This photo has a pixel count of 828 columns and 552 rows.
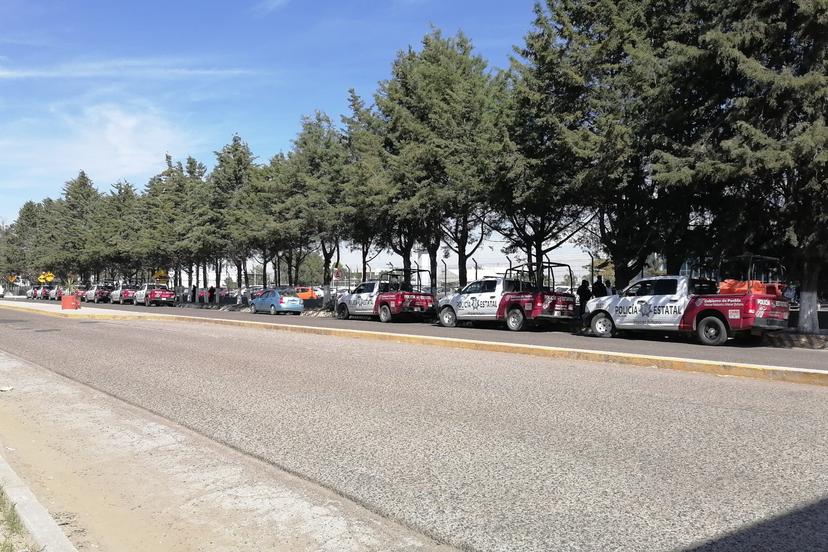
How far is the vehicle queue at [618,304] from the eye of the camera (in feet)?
54.9

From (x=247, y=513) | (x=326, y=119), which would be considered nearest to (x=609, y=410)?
(x=247, y=513)

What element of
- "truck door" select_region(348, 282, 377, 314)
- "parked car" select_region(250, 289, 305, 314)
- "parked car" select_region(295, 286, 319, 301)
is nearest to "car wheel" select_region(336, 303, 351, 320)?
"truck door" select_region(348, 282, 377, 314)

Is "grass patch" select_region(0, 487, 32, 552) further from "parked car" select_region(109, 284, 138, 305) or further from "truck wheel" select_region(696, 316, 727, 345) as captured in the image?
"parked car" select_region(109, 284, 138, 305)

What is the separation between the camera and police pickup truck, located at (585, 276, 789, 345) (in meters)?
16.5

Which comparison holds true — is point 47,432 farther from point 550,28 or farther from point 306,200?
point 306,200

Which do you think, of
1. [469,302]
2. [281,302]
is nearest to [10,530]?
[469,302]

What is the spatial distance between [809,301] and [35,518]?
20153 millimetres

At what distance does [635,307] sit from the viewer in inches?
743

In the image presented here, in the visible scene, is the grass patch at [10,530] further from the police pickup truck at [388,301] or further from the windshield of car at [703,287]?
the police pickup truck at [388,301]

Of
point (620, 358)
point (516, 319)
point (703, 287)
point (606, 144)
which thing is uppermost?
point (606, 144)

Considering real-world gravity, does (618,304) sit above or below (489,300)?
below

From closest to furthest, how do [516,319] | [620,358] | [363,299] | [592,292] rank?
[620,358]
[516,319]
[592,292]
[363,299]

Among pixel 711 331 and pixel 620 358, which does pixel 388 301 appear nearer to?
pixel 711 331

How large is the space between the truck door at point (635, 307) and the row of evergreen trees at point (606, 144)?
2929mm
